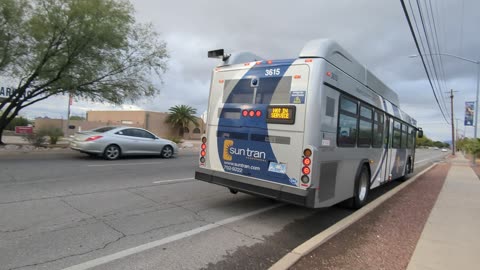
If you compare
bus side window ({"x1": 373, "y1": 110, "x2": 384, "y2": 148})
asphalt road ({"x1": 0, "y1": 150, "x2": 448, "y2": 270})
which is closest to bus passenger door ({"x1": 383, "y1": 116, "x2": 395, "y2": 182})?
bus side window ({"x1": 373, "y1": 110, "x2": 384, "y2": 148})

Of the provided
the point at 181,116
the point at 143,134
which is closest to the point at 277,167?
the point at 143,134

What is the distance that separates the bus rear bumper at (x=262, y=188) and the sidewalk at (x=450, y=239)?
5.50ft

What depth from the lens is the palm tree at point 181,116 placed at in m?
54.3

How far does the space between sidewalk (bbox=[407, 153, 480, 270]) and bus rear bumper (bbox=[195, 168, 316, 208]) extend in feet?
5.50

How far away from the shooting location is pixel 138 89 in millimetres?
17203

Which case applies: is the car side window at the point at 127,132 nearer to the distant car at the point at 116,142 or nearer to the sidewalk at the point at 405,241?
the distant car at the point at 116,142

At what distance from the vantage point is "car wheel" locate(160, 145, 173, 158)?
52.4 feet

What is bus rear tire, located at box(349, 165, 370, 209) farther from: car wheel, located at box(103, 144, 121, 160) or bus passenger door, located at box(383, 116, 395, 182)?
car wheel, located at box(103, 144, 121, 160)

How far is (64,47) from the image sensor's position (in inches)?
556

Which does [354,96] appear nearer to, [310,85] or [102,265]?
[310,85]

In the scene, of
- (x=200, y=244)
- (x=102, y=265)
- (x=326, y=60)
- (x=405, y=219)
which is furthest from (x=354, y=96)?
(x=102, y=265)

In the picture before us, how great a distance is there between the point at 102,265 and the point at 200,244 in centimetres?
132

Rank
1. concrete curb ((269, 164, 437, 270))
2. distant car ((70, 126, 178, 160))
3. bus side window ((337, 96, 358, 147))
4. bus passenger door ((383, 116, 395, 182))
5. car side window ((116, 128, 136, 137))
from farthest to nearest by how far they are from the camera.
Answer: car side window ((116, 128, 136, 137)) → distant car ((70, 126, 178, 160)) → bus passenger door ((383, 116, 395, 182)) → bus side window ((337, 96, 358, 147)) → concrete curb ((269, 164, 437, 270))

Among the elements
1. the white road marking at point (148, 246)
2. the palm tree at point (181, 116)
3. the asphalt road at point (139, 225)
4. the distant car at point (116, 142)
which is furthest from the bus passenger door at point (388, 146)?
the palm tree at point (181, 116)
